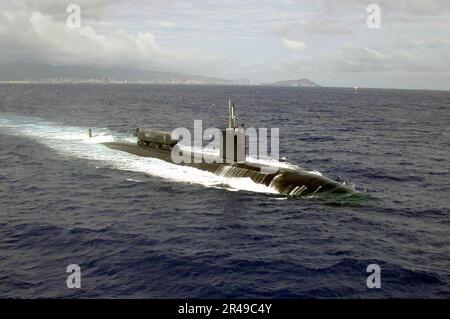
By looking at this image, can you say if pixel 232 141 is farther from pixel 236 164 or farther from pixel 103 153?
pixel 103 153

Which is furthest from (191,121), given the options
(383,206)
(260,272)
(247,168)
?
(260,272)

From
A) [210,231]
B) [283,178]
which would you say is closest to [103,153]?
[283,178]

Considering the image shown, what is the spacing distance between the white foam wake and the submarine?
0.80 m

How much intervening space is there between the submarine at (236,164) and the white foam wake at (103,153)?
799 millimetres

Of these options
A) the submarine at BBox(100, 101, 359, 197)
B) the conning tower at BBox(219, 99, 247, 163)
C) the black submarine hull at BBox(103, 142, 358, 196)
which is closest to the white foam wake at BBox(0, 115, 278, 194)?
the black submarine hull at BBox(103, 142, 358, 196)

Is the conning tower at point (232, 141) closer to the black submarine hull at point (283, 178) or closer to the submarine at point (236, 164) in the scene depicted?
the submarine at point (236, 164)

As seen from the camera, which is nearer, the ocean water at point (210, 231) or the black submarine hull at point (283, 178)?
the ocean water at point (210, 231)

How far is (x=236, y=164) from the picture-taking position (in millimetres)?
45906

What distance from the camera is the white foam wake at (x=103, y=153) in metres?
43.4

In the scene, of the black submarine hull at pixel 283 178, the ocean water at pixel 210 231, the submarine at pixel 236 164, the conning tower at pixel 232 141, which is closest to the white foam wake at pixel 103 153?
the ocean water at pixel 210 231

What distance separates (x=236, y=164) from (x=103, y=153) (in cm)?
2219

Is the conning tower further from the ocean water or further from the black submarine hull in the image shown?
the ocean water

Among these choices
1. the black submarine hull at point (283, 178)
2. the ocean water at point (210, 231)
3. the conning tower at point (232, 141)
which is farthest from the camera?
the conning tower at point (232, 141)
